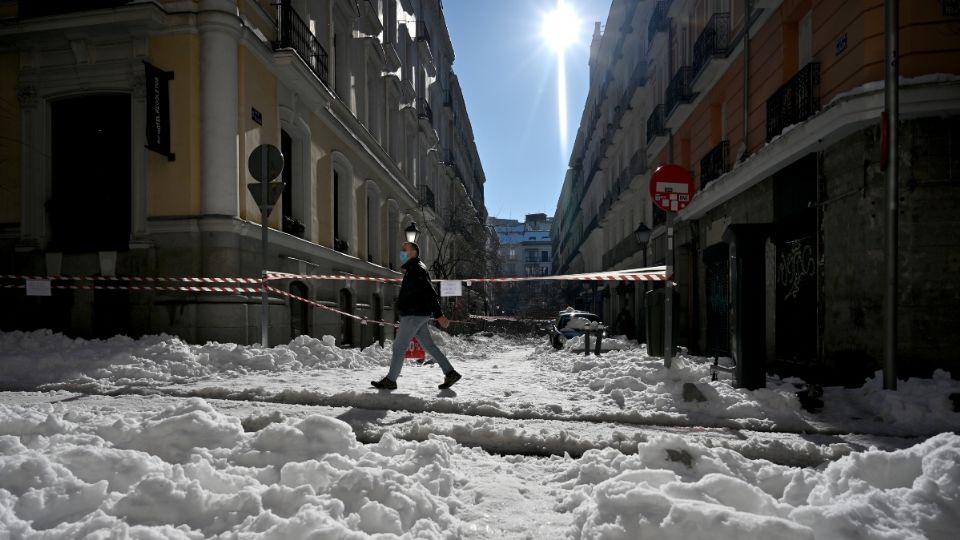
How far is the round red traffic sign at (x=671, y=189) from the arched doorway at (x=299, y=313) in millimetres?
8257

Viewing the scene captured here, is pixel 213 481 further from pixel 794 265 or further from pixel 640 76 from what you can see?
pixel 640 76

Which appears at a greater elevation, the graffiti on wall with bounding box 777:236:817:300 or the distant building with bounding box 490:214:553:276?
the distant building with bounding box 490:214:553:276

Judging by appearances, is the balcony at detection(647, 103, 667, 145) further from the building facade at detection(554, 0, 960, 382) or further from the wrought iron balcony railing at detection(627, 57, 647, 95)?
the wrought iron balcony railing at detection(627, 57, 647, 95)

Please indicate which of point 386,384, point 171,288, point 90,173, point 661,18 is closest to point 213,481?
point 386,384

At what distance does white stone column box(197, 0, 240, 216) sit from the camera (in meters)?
10.3

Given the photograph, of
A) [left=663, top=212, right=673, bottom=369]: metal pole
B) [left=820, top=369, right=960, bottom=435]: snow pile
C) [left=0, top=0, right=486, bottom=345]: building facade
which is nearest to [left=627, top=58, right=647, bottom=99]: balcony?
[left=0, top=0, right=486, bottom=345]: building facade

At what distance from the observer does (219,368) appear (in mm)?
7734

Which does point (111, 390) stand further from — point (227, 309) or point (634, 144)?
point (634, 144)

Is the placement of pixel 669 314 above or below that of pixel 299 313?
above

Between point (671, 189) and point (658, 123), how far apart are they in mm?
13650

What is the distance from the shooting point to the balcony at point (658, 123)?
63.5 feet

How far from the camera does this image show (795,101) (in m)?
10.2

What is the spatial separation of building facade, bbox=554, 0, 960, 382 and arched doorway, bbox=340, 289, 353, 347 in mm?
9668

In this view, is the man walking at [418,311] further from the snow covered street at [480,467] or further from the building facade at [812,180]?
the building facade at [812,180]
